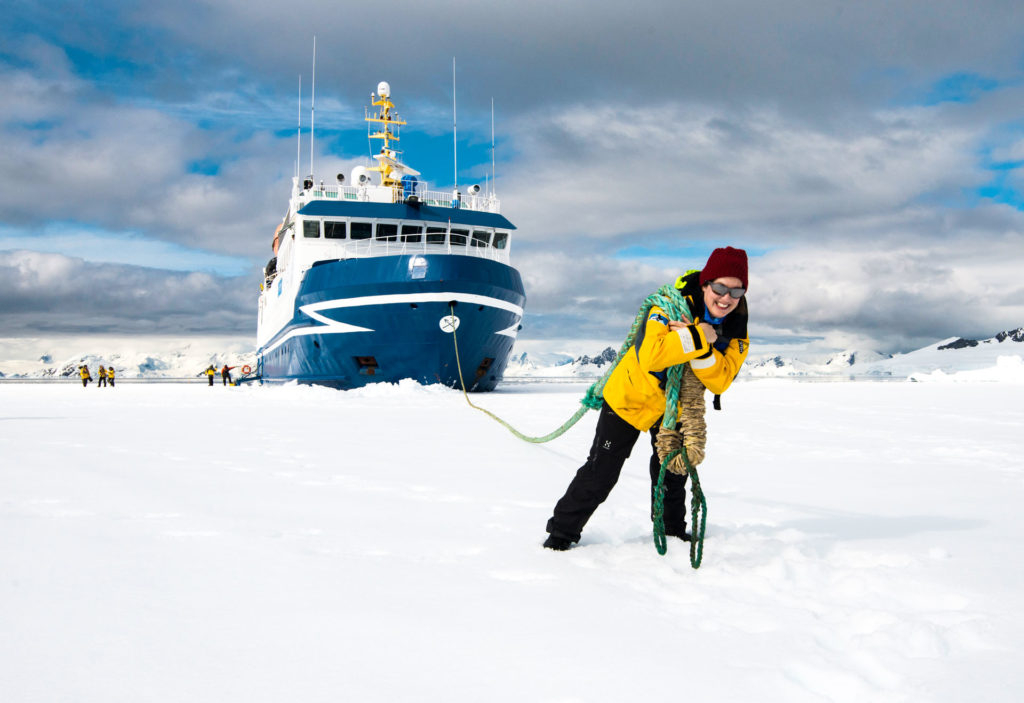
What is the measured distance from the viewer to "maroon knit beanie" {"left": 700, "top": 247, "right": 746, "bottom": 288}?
2828 mm

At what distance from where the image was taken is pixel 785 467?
237 inches

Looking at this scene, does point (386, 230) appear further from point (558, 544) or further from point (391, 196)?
point (558, 544)

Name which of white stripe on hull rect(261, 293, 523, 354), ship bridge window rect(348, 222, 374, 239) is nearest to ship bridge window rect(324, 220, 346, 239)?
ship bridge window rect(348, 222, 374, 239)

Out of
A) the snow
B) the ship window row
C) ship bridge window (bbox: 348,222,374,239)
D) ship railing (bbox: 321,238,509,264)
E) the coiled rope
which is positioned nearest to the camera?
the snow

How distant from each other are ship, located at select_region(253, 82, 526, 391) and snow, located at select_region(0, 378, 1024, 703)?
425 inches

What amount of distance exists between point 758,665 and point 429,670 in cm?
97

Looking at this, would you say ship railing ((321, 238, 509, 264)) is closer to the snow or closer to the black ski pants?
the snow

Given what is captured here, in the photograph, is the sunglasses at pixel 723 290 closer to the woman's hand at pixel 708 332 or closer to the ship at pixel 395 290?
the woman's hand at pixel 708 332

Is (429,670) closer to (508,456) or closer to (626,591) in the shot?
(626,591)

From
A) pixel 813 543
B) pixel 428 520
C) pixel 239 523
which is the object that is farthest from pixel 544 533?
pixel 239 523

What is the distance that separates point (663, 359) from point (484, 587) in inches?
47.0

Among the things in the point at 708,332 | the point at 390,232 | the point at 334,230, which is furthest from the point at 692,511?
the point at 334,230

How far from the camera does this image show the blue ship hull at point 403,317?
16.4 m

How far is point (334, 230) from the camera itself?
19.6 meters
